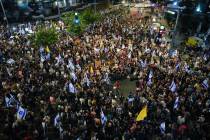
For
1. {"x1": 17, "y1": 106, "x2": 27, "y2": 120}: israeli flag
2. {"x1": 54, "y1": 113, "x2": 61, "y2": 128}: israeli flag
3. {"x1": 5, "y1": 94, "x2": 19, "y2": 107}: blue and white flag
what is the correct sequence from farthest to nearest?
{"x1": 5, "y1": 94, "x2": 19, "y2": 107}: blue and white flag, {"x1": 54, "y1": 113, "x2": 61, "y2": 128}: israeli flag, {"x1": 17, "y1": 106, "x2": 27, "y2": 120}: israeli flag

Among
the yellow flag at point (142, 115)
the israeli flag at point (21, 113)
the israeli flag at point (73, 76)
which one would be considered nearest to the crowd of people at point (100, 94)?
the israeli flag at point (21, 113)

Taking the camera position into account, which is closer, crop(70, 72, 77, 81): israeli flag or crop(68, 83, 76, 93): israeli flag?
crop(68, 83, 76, 93): israeli flag

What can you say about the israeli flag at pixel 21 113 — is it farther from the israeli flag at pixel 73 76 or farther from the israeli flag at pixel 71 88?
the israeli flag at pixel 73 76

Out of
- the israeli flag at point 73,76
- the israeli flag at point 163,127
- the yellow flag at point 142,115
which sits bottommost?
the israeli flag at point 163,127

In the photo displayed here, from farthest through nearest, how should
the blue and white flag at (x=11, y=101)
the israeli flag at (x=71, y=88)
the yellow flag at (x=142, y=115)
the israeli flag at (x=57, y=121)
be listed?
the israeli flag at (x=71, y=88) → the blue and white flag at (x=11, y=101) → the israeli flag at (x=57, y=121) → the yellow flag at (x=142, y=115)

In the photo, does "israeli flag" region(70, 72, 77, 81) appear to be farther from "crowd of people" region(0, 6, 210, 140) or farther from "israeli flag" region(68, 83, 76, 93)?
"israeli flag" region(68, 83, 76, 93)

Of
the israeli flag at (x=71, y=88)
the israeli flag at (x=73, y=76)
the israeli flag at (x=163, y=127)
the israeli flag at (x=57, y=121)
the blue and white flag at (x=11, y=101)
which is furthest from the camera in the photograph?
the israeli flag at (x=73, y=76)

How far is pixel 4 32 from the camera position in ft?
133

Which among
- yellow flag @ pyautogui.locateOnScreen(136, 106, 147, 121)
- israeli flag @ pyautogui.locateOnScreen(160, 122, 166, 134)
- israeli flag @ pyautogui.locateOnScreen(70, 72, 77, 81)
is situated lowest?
israeli flag @ pyautogui.locateOnScreen(160, 122, 166, 134)

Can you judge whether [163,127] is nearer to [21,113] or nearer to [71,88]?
[71,88]

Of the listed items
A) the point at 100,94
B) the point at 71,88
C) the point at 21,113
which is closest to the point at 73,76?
the point at 71,88

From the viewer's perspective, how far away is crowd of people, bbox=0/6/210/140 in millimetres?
18953

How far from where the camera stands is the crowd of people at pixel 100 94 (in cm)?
1895

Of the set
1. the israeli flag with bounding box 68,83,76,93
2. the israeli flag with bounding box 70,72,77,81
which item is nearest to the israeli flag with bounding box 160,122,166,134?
the israeli flag with bounding box 68,83,76,93
